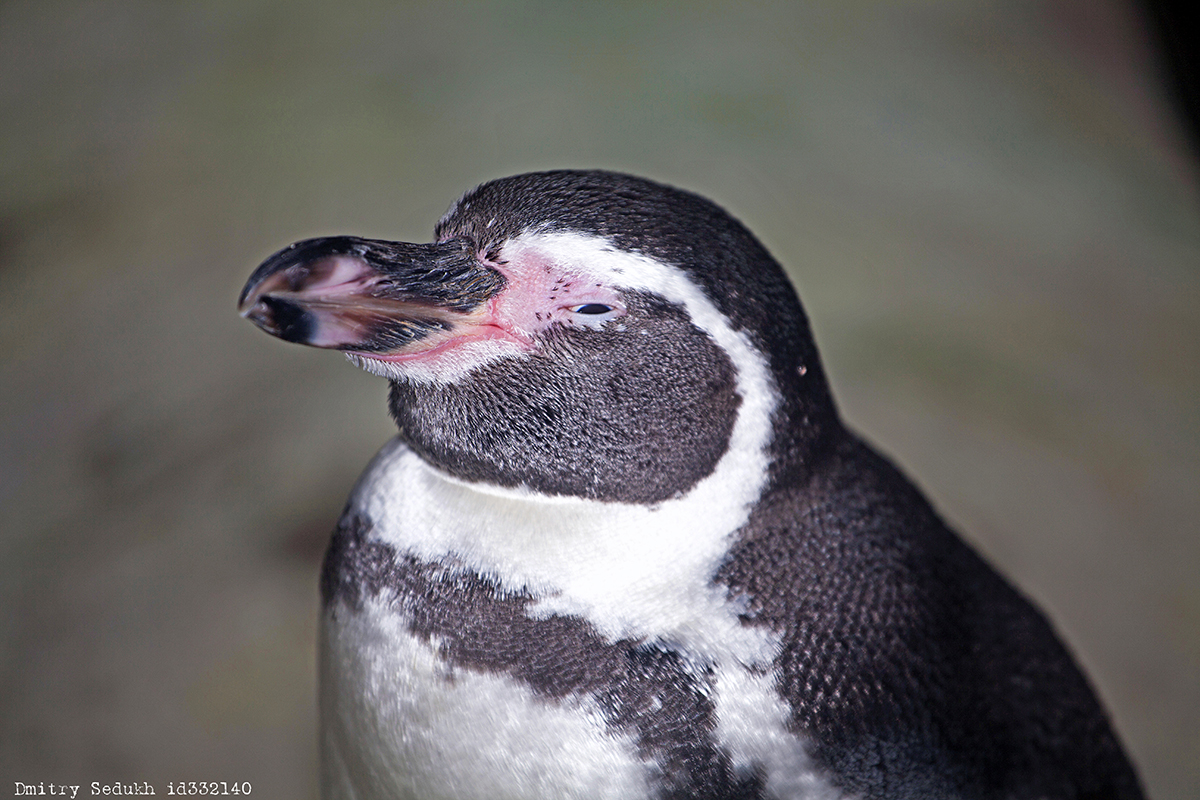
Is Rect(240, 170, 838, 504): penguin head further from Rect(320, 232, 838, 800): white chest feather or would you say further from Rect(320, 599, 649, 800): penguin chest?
Rect(320, 599, 649, 800): penguin chest

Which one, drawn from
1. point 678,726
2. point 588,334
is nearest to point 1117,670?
point 678,726

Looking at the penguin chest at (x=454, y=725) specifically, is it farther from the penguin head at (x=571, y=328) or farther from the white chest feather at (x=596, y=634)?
the penguin head at (x=571, y=328)

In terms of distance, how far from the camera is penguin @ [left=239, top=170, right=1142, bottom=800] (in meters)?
1.17

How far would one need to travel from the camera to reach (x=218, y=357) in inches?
120

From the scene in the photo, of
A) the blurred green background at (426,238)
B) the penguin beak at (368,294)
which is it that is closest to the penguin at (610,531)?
the penguin beak at (368,294)

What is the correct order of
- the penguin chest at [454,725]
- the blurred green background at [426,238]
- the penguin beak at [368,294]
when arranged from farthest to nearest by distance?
the blurred green background at [426,238], the penguin chest at [454,725], the penguin beak at [368,294]

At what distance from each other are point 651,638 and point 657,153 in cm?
277

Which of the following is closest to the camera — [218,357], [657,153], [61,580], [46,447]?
[61,580]

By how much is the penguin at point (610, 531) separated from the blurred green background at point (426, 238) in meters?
→ 1.40

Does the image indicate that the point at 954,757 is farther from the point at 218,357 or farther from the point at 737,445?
the point at 218,357

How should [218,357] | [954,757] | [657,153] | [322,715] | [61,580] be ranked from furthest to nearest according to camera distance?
[657,153], [218,357], [61,580], [322,715], [954,757]

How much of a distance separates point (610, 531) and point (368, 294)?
41cm

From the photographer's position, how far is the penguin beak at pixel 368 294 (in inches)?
43.5

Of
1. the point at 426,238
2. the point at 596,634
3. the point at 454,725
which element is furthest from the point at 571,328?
the point at 426,238
